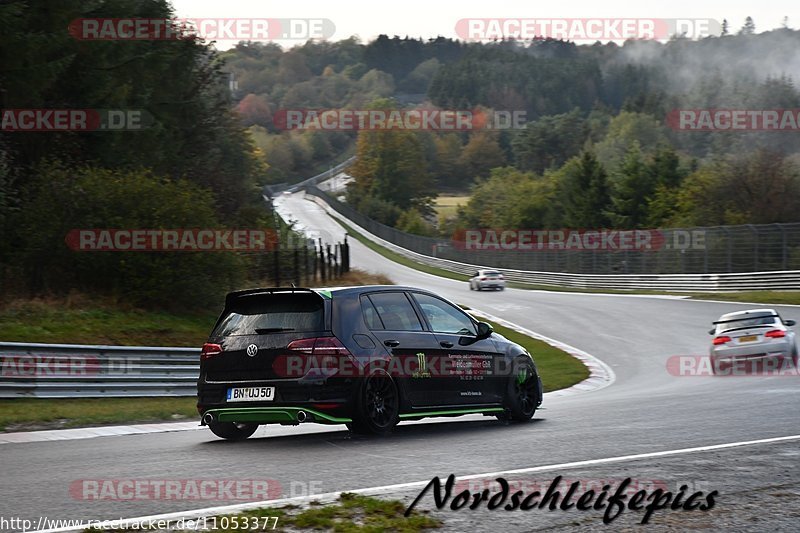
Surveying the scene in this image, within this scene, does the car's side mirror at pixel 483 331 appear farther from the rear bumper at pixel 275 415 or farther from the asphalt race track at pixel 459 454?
the rear bumper at pixel 275 415

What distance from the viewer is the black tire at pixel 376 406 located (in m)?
10.5

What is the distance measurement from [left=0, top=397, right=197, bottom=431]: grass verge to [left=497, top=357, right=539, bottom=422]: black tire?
15.9 ft

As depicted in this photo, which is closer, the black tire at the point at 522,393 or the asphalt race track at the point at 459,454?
the asphalt race track at the point at 459,454

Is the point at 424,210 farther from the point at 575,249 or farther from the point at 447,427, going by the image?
the point at 447,427

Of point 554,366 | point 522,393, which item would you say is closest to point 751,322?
point 554,366

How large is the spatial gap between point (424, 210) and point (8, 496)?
142026 mm

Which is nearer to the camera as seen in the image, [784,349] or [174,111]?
[784,349]

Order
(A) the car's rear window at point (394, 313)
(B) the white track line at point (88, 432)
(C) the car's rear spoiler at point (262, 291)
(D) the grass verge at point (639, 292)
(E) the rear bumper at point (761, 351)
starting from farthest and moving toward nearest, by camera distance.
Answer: (D) the grass verge at point (639, 292) < (E) the rear bumper at point (761, 351) < (B) the white track line at point (88, 432) < (A) the car's rear window at point (394, 313) < (C) the car's rear spoiler at point (262, 291)

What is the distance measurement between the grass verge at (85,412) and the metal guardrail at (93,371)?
0.15 meters

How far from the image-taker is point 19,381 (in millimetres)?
15938

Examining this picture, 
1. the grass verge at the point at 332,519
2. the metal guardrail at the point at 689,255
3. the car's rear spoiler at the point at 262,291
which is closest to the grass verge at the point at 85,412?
the car's rear spoiler at the point at 262,291

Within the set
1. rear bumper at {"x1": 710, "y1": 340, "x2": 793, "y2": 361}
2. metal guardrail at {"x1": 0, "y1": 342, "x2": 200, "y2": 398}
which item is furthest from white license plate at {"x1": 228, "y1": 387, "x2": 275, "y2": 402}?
rear bumper at {"x1": 710, "y1": 340, "x2": 793, "y2": 361}

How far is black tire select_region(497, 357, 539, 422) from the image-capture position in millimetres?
12492

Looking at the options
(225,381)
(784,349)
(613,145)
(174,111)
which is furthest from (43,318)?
(613,145)
